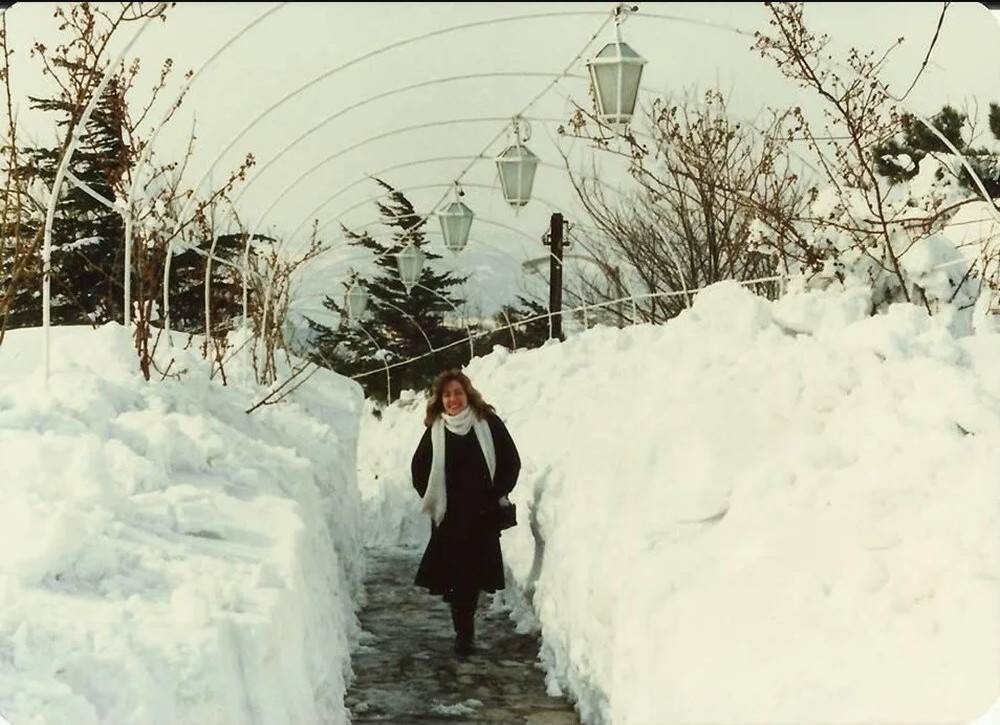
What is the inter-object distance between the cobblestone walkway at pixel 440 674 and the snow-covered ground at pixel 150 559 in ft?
0.86

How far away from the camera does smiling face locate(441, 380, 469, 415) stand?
266 inches

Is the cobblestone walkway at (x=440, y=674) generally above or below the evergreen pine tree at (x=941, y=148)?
below

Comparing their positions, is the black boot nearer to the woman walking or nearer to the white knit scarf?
the woman walking

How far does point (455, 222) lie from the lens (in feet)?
41.1

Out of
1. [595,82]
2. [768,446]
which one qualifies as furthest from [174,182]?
[768,446]

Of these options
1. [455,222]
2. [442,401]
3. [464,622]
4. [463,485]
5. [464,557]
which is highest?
[455,222]

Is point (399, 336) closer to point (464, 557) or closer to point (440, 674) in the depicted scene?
point (464, 557)

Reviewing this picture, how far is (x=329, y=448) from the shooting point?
9.21 meters

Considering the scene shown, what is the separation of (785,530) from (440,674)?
117 inches

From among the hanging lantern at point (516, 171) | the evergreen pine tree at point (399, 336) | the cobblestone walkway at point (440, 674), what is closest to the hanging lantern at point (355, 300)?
the evergreen pine tree at point (399, 336)

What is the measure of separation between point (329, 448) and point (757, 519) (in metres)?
5.70

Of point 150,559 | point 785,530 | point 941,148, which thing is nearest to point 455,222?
point 941,148

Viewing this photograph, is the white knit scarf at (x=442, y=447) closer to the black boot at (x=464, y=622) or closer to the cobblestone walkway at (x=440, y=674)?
the black boot at (x=464, y=622)

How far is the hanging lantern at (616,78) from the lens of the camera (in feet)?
22.7
